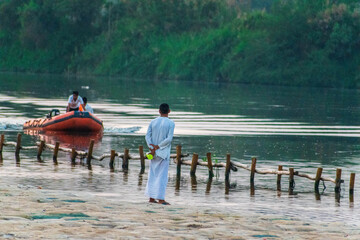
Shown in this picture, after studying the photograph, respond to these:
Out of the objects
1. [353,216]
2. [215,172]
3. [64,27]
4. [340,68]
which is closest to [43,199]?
[353,216]

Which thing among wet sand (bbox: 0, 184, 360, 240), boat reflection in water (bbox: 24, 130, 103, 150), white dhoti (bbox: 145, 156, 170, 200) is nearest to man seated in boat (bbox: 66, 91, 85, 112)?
boat reflection in water (bbox: 24, 130, 103, 150)

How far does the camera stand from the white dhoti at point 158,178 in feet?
54.5

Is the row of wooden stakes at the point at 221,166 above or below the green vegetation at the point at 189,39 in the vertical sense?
below

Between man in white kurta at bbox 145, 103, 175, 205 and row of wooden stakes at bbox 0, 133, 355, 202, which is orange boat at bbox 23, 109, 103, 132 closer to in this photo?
row of wooden stakes at bbox 0, 133, 355, 202

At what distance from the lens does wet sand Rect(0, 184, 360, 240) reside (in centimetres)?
1232

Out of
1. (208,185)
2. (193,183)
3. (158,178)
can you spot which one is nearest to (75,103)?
(193,183)

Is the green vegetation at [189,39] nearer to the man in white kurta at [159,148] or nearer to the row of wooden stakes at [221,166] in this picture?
the row of wooden stakes at [221,166]

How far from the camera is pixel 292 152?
30969mm

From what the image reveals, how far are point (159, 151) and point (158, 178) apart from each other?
1.82 ft

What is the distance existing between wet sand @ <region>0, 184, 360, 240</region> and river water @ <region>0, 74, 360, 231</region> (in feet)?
7.02

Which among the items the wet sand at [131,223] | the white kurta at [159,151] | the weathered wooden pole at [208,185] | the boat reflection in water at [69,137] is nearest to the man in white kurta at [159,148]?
the white kurta at [159,151]

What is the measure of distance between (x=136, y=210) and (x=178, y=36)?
91.0 metres

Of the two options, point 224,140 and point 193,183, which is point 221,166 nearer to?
point 193,183

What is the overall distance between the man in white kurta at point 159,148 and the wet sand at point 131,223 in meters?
0.60
